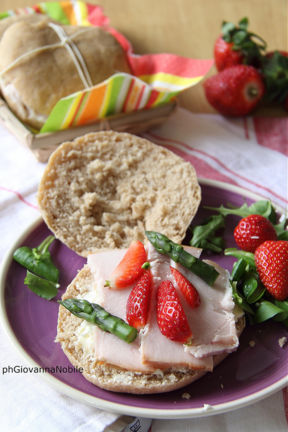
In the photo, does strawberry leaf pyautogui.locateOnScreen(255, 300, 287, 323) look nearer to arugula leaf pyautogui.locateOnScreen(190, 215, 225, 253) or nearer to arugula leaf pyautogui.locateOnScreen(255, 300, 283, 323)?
arugula leaf pyautogui.locateOnScreen(255, 300, 283, 323)

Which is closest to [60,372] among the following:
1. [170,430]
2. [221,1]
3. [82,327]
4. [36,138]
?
[82,327]

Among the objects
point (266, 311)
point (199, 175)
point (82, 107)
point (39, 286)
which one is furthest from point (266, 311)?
point (82, 107)

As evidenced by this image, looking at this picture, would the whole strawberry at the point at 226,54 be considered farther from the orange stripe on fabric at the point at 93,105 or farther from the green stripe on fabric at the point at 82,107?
the green stripe on fabric at the point at 82,107

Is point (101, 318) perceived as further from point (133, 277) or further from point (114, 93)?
point (114, 93)

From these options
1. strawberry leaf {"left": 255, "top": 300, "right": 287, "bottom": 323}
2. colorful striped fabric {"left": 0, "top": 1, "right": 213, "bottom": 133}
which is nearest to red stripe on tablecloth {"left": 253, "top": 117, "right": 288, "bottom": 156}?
colorful striped fabric {"left": 0, "top": 1, "right": 213, "bottom": 133}

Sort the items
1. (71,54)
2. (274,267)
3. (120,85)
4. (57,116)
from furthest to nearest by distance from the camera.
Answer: (71,54) < (120,85) < (57,116) < (274,267)

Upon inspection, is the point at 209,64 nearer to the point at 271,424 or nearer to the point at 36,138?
the point at 36,138

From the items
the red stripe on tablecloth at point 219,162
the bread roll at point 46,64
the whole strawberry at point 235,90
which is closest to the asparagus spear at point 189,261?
the red stripe on tablecloth at point 219,162
